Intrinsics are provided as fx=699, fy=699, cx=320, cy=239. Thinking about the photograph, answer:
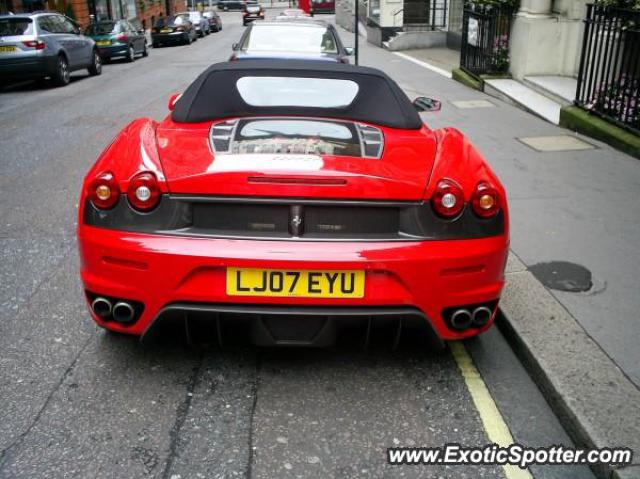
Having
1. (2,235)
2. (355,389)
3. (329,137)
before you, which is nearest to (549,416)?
(355,389)

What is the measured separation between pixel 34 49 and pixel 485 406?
15588mm

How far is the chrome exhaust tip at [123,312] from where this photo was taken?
3.17 m

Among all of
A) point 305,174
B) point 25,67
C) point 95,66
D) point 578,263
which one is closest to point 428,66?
point 95,66

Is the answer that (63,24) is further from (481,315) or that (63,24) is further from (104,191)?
(481,315)

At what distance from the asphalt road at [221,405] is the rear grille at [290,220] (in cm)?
78

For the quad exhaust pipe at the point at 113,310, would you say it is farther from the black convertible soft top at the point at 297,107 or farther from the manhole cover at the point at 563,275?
the manhole cover at the point at 563,275

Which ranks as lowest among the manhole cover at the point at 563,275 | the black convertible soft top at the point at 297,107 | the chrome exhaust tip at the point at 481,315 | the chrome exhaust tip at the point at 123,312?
the manhole cover at the point at 563,275

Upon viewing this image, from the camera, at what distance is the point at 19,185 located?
24.3ft

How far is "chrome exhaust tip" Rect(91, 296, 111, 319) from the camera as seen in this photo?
3.21 m

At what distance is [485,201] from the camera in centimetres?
321

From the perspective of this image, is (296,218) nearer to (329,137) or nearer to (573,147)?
(329,137)

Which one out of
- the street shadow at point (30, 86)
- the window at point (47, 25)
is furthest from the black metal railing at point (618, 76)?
the window at point (47, 25)

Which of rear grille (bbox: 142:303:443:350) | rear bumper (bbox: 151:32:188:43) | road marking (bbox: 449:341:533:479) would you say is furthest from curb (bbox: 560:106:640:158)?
rear bumper (bbox: 151:32:188:43)

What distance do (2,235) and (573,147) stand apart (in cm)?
657
